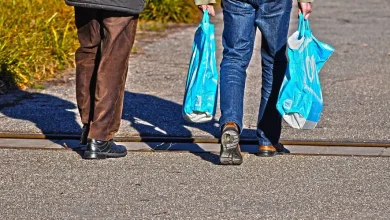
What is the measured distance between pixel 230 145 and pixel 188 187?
0.47 metres

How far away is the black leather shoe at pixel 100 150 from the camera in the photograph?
21.1 ft

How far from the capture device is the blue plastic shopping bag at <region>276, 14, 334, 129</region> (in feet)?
20.1

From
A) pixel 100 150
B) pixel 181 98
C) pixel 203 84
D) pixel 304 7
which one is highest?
pixel 304 7

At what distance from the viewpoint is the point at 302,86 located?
6.14m

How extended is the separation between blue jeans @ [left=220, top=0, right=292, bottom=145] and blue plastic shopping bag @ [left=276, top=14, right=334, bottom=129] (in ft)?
0.40

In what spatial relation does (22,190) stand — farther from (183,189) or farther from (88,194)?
(183,189)

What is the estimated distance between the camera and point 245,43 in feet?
20.2

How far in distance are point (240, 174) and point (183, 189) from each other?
482mm

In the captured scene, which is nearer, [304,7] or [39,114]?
[304,7]

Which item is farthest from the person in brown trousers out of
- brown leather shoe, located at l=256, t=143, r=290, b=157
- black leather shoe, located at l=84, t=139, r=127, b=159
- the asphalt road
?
brown leather shoe, located at l=256, t=143, r=290, b=157

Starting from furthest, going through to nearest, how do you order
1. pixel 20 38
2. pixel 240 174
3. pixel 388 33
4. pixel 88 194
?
pixel 388 33 → pixel 20 38 → pixel 240 174 → pixel 88 194

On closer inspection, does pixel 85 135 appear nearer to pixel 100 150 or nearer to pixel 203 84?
pixel 100 150

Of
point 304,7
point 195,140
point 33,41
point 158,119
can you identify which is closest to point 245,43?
point 304,7

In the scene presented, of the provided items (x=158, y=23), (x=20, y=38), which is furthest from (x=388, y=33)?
(x=20, y=38)
